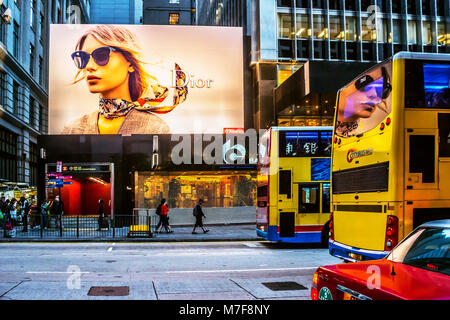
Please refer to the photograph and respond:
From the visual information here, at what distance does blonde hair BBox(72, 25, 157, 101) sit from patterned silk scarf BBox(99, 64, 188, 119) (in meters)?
0.41

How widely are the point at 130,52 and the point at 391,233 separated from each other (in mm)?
27665

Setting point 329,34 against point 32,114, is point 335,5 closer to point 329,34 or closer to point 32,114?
point 329,34

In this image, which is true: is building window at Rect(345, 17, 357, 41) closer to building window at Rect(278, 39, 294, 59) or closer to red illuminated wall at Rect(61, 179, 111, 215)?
building window at Rect(278, 39, 294, 59)

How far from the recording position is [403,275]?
13.2ft

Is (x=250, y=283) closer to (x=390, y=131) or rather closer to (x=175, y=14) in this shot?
(x=390, y=131)

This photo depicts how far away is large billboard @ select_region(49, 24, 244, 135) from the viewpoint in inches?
1261

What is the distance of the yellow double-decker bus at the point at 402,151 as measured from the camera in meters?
7.96

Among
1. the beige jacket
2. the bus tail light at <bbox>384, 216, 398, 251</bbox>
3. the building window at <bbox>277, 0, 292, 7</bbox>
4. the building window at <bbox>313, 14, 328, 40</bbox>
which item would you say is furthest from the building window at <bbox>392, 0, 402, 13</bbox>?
the bus tail light at <bbox>384, 216, 398, 251</bbox>

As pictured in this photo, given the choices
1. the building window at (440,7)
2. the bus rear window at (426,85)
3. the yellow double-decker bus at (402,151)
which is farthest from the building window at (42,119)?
the bus rear window at (426,85)

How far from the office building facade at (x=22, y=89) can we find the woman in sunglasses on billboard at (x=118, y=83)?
212 inches
